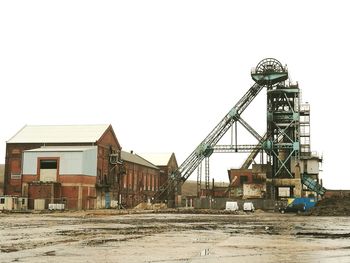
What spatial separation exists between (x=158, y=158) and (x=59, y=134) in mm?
30951

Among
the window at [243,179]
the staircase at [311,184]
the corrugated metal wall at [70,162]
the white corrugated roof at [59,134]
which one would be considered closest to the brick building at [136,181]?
the white corrugated roof at [59,134]

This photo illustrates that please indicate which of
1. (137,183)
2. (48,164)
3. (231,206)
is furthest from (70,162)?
(137,183)

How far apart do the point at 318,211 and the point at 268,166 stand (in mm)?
17092

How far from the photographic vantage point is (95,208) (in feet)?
194

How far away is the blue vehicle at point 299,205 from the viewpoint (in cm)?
5584

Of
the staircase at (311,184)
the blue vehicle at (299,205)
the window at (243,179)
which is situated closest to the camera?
the blue vehicle at (299,205)

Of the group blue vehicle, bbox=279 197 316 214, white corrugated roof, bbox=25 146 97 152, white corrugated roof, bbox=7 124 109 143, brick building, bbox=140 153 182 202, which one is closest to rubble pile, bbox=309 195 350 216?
blue vehicle, bbox=279 197 316 214

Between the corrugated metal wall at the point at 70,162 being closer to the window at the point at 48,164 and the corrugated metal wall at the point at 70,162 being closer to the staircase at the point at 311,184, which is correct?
the window at the point at 48,164

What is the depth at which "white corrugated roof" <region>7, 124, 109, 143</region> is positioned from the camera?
63.0 meters

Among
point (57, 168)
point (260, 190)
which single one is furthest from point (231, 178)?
point (57, 168)

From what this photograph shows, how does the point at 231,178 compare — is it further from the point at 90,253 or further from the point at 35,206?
the point at 90,253

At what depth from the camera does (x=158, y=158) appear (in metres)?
93.5

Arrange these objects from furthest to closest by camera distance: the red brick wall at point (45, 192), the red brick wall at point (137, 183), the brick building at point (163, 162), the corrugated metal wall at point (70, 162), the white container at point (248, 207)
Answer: the brick building at point (163, 162) < the red brick wall at point (137, 183) < the white container at point (248, 207) < the corrugated metal wall at point (70, 162) < the red brick wall at point (45, 192)

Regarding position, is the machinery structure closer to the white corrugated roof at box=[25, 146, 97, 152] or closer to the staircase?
the staircase
